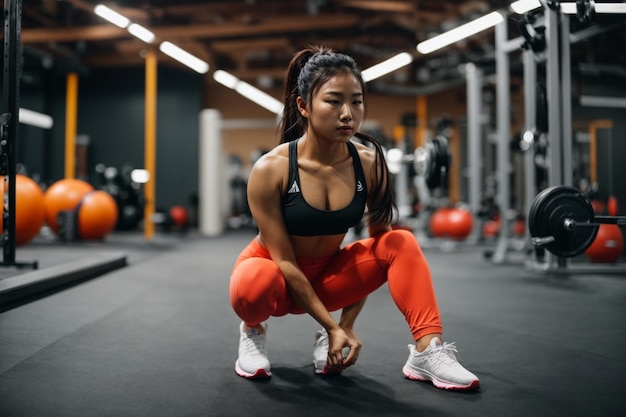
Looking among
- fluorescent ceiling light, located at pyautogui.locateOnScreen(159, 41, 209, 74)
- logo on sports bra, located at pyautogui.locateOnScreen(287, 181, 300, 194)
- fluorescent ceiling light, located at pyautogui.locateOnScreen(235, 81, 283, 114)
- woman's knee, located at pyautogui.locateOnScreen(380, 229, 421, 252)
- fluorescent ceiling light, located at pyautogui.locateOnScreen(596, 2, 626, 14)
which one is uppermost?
fluorescent ceiling light, located at pyautogui.locateOnScreen(235, 81, 283, 114)

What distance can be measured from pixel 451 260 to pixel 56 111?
732 cm

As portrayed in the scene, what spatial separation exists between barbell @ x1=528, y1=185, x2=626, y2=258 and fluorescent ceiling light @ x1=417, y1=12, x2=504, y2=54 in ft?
8.48

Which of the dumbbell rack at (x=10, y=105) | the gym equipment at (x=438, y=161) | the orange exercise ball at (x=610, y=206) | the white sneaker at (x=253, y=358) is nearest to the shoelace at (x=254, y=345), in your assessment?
the white sneaker at (x=253, y=358)

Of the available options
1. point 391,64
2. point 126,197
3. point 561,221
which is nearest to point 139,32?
point 126,197

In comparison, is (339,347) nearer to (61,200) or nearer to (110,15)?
(110,15)

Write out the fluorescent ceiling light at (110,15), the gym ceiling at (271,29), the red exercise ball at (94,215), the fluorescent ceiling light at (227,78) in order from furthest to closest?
the fluorescent ceiling light at (227,78) → the gym ceiling at (271,29) → the red exercise ball at (94,215) → the fluorescent ceiling light at (110,15)

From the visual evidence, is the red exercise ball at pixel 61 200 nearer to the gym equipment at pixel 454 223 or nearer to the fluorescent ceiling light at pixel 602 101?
the gym equipment at pixel 454 223

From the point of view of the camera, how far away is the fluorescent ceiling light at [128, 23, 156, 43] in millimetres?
5066

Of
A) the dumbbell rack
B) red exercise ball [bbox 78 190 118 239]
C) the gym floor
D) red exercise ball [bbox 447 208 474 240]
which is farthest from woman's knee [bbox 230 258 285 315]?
red exercise ball [bbox 447 208 474 240]

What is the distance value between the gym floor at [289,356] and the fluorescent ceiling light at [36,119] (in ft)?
18.9

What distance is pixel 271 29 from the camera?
689cm

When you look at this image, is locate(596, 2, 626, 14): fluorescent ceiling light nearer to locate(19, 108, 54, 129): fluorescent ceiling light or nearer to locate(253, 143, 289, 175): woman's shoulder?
locate(253, 143, 289, 175): woman's shoulder

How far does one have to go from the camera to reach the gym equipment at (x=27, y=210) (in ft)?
12.0

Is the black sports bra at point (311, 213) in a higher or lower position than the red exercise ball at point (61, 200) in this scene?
lower
